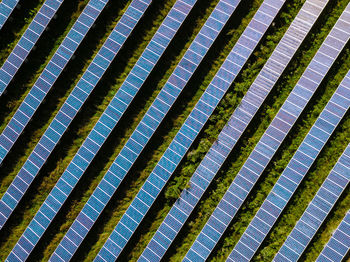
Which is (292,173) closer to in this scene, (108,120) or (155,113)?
(155,113)

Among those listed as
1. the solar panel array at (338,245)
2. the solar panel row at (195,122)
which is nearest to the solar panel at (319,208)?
the solar panel array at (338,245)

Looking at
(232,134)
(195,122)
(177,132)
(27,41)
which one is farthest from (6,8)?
(232,134)

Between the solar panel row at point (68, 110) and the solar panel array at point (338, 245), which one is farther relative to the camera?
the solar panel row at point (68, 110)

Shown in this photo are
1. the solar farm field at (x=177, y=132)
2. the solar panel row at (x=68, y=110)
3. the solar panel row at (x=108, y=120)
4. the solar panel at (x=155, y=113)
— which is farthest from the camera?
the solar panel row at (x=68, y=110)

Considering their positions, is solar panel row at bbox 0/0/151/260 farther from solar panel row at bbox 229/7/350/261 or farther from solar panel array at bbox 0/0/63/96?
solar panel row at bbox 229/7/350/261

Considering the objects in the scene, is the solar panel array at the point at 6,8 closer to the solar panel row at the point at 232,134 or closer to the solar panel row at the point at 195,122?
the solar panel row at the point at 195,122

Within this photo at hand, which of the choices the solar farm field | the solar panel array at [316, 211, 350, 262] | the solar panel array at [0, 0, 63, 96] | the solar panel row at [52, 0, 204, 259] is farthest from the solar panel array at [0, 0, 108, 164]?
the solar panel array at [316, 211, 350, 262]

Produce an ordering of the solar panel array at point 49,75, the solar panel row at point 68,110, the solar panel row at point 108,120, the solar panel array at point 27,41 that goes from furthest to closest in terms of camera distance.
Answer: the solar panel array at point 27,41 → the solar panel array at point 49,75 → the solar panel row at point 68,110 → the solar panel row at point 108,120
